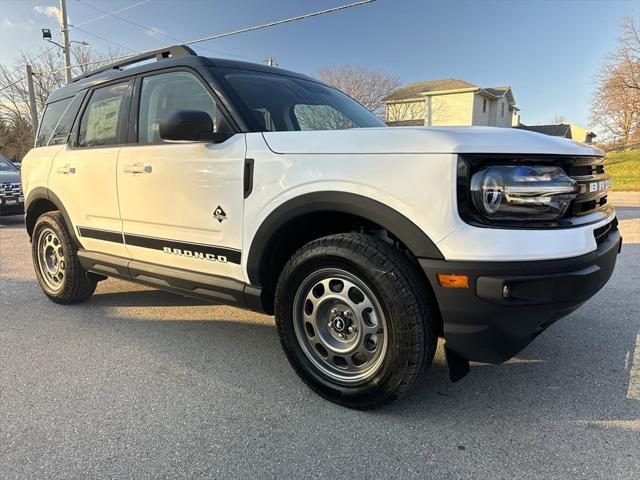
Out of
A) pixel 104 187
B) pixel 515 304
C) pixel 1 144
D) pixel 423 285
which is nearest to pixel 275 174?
pixel 423 285

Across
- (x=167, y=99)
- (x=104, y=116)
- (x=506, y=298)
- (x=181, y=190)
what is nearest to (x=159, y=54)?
(x=167, y=99)

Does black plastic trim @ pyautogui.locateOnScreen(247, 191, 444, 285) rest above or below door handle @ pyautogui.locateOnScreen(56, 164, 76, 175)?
below

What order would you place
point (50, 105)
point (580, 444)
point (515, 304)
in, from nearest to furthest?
point (515, 304) < point (580, 444) < point (50, 105)

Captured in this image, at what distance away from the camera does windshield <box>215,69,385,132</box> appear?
2867 millimetres

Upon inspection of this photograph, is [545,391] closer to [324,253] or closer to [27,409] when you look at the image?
[324,253]

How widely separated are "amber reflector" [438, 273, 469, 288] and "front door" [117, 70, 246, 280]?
1226mm

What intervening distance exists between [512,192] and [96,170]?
302cm

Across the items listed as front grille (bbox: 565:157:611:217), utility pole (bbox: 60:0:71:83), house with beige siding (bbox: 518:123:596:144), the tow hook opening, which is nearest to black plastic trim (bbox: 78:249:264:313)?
the tow hook opening

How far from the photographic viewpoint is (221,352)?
3.12 meters

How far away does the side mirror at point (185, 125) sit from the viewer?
8.18 ft

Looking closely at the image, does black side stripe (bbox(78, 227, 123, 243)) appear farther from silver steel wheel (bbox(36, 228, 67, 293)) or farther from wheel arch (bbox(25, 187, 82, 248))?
silver steel wheel (bbox(36, 228, 67, 293))

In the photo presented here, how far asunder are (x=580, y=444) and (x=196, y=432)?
1794 mm

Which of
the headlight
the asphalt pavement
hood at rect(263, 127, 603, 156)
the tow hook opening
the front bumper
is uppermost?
hood at rect(263, 127, 603, 156)

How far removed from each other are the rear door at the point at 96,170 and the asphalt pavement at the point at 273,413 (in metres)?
0.79
